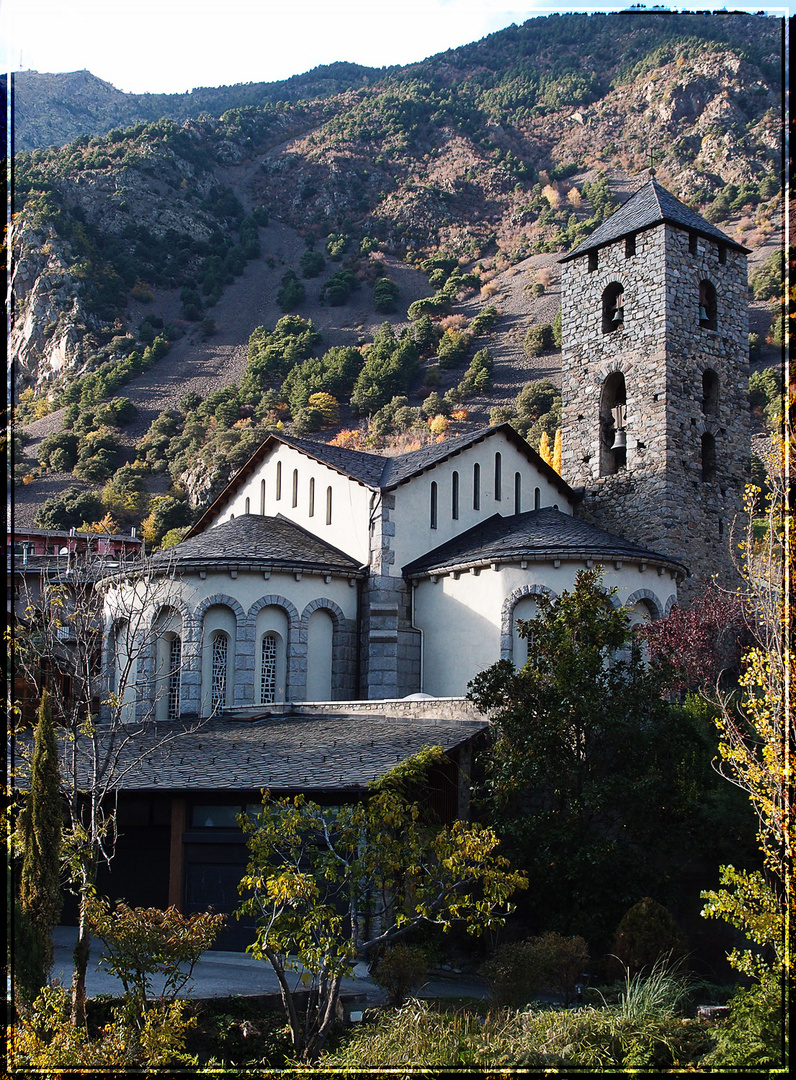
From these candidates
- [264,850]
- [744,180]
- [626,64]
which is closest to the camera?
[264,850]

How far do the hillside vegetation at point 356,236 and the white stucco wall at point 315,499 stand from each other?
4605cm

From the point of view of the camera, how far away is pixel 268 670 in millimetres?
30641

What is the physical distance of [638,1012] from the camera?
15.0m

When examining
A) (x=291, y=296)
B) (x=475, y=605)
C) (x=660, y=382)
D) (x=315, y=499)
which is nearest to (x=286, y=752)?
(x=475, y=605)

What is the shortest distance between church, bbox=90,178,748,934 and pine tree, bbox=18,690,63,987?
20.2ft

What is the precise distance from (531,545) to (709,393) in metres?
12.5

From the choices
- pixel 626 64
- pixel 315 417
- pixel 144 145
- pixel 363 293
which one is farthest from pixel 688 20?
pixel 315 417

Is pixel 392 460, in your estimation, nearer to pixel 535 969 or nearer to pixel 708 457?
pixel 708 457

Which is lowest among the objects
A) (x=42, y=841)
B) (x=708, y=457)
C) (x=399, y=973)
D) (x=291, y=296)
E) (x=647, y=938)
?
(x=399, y=973)

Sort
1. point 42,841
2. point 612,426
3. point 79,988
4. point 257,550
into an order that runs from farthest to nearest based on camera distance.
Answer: point 612,426, point 257,550, point 42,841, point 79,988

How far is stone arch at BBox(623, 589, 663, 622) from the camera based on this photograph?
29.7 metres

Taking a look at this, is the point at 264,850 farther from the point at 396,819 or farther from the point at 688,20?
the point at 688,20

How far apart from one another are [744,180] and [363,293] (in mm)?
45622

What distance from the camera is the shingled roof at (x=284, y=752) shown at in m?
21.4
